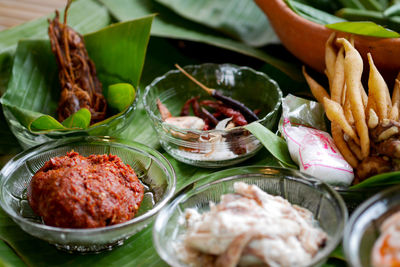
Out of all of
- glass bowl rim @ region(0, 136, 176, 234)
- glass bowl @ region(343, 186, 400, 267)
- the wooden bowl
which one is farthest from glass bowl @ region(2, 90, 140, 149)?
glass bowl @ region(343, 186, 400, 267)

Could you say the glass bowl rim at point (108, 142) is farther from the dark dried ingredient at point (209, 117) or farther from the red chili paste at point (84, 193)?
the dark dried ingredient at point (209, 117)

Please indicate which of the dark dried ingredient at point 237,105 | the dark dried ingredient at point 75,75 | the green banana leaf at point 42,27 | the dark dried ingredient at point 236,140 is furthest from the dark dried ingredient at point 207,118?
the green banana leaf at point 42,27

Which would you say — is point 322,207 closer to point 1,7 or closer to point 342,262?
point 342,262

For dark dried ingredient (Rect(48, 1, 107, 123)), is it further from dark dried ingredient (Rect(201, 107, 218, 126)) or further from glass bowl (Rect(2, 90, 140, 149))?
dark dried ingredient (Rect(201, 107, 218, 126))

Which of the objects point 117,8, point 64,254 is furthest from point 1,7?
point 64,254

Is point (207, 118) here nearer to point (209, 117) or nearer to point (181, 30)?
point (209, 117)

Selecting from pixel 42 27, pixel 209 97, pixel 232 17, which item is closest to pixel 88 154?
pixel 209 97

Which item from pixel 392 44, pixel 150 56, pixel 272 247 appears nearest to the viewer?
pixel 272 247
